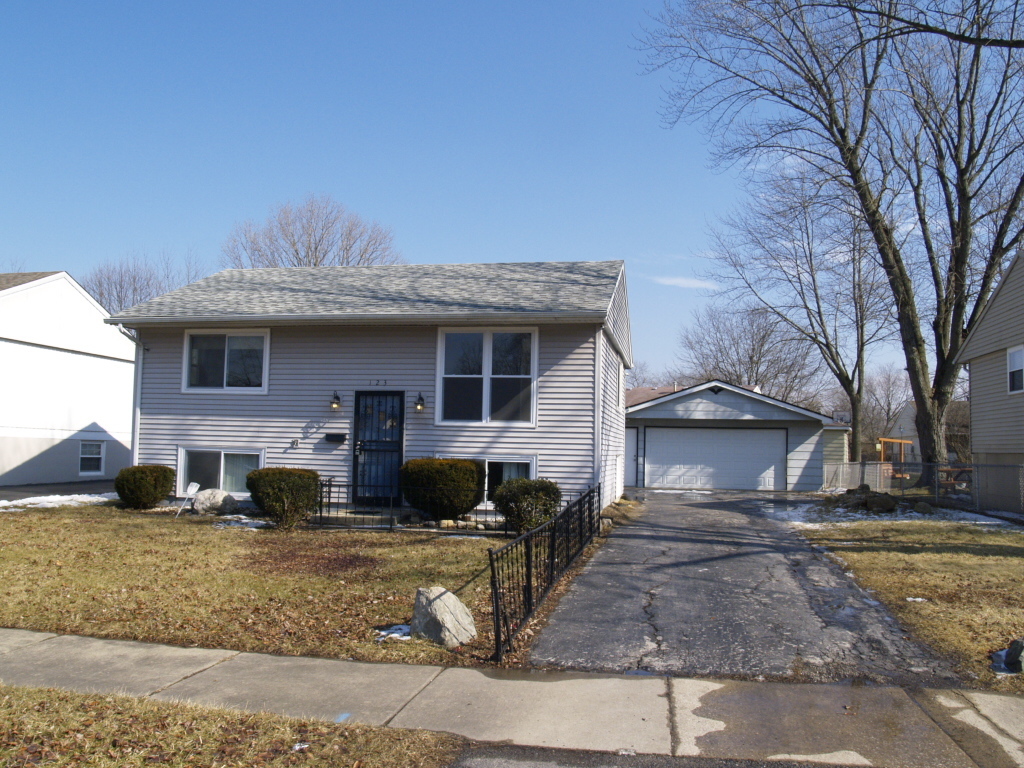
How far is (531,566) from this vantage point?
23.9 ft

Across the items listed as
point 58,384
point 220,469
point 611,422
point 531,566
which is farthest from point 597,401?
point 58,384

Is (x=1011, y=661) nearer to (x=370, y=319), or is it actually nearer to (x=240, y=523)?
(x=370, y=319)

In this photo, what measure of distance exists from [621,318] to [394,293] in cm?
516

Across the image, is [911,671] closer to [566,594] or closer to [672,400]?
[566,594]

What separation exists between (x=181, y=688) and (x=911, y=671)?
5179 millimetres

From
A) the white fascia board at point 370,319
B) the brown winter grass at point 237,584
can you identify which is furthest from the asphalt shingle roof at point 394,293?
Result: the brown winter grass at point 237,584

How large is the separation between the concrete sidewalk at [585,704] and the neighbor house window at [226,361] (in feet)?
28.4

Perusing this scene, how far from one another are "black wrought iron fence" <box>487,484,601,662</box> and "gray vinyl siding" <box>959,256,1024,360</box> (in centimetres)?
1134

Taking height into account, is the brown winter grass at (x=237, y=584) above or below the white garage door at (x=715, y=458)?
below

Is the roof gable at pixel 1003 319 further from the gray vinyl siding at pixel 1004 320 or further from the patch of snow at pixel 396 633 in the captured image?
the patch of snow at pixel 396 633

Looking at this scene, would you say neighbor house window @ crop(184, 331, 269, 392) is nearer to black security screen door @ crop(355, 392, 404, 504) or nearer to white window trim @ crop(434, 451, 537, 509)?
black security screen door @ crop(355, 392, 404, 504)

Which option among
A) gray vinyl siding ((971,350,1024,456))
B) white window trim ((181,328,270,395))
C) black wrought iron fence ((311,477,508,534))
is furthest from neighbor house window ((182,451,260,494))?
gray vinyl siding ((971,350,1024,456))

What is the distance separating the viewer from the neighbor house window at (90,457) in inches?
842

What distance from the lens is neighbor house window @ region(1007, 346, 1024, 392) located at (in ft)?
55.3
